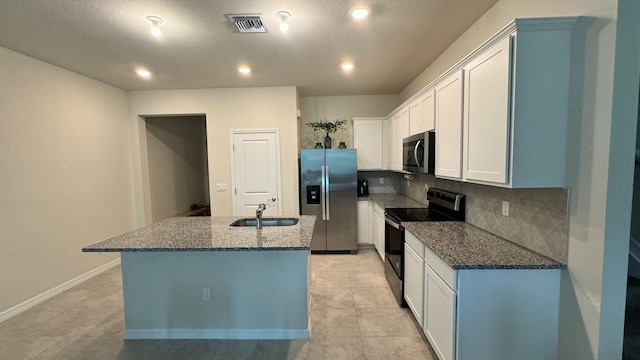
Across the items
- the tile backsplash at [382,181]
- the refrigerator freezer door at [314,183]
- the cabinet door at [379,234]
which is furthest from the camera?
the tile backsplash at [382,181]

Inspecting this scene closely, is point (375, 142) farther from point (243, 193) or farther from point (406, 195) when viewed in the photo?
point (243, 193)

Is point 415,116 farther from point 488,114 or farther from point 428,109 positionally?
point 488,114

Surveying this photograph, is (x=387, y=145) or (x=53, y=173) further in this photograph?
(x=387, y=145)

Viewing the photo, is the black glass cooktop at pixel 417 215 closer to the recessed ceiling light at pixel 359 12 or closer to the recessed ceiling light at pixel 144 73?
the recessed ceiling light at pixel 359 12

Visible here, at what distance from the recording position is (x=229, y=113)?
4.24 metres

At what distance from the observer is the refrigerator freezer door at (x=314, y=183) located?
13.4ft

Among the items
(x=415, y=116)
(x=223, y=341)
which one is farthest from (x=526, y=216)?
(x=223, y=341)

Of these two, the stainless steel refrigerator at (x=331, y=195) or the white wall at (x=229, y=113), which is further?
the white wall at (x=229, y=113)

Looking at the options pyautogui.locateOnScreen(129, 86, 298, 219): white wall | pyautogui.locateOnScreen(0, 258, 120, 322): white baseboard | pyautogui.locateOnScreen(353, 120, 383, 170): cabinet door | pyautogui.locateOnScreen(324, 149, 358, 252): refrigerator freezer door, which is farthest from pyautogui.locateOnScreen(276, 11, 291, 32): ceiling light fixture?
pyautogui.locateOnScreen(0, 258, 120, 322): white baseboard

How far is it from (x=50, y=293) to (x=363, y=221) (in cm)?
414

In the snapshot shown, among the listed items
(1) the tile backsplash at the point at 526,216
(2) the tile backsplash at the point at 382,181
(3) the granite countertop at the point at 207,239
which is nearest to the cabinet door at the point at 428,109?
(1) the tile backsplash at the point at 526,216

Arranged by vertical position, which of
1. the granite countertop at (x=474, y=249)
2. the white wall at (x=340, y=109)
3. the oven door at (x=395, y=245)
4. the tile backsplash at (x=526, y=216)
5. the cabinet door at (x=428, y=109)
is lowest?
the oven door at (x=395, y=245)

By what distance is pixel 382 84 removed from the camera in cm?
422

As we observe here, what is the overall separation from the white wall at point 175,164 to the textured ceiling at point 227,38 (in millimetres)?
1292
